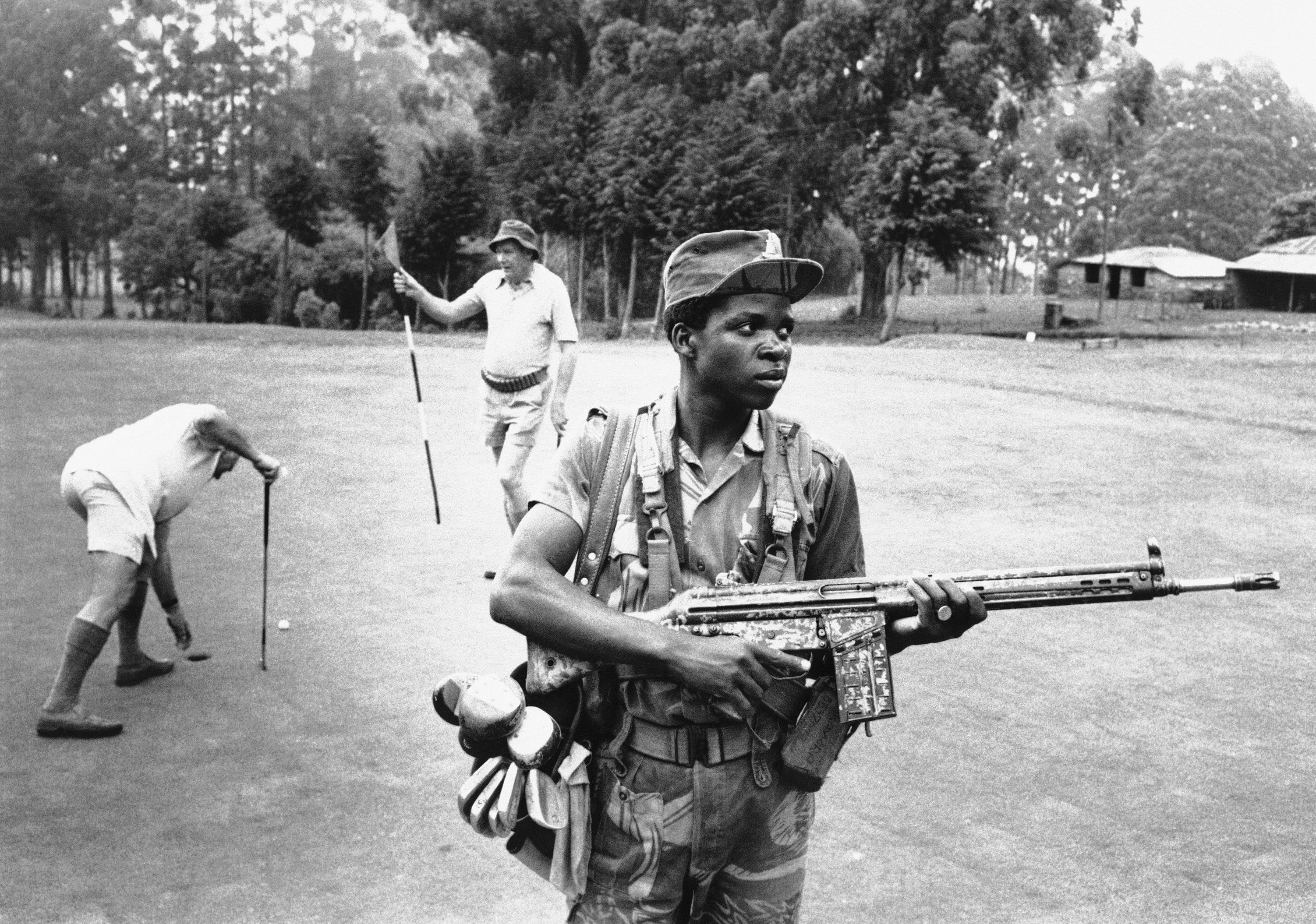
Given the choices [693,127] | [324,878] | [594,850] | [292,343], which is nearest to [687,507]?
[594,850]

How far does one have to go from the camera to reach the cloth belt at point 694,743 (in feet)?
9.55

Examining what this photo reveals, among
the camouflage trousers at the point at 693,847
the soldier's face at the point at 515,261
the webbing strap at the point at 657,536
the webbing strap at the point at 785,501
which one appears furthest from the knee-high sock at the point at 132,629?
the webbing strap at the point at 785,501

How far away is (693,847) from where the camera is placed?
2932 mm

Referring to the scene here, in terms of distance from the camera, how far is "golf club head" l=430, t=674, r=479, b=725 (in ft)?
Result: 9.50

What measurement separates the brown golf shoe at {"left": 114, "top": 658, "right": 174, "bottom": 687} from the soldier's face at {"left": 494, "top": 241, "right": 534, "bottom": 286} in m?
3.70

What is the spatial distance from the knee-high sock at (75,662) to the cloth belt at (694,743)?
464 cm

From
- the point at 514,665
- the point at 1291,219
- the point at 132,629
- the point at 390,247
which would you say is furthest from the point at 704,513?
the point at 1291,219

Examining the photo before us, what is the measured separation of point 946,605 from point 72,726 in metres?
5.18

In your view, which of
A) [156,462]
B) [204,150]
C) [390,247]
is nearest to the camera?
[156,462]

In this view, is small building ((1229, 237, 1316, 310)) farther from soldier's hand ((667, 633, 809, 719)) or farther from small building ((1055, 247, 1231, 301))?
soldier's hand ((667, 633, 809, 719))

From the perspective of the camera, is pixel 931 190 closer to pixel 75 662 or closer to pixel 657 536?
pixel 75 662

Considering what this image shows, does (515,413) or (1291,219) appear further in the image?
(1291,219)

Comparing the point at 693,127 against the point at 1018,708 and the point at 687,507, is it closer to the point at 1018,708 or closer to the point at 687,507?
the point at 1018,708

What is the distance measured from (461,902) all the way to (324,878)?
59cm
